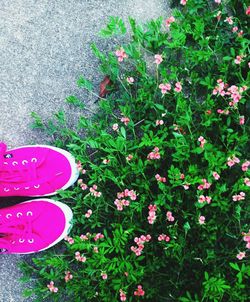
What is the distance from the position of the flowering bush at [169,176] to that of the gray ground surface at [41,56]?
0.19m

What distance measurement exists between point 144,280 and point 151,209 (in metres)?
0.43

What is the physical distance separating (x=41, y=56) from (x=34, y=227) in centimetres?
107

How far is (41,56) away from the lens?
9.02 feet

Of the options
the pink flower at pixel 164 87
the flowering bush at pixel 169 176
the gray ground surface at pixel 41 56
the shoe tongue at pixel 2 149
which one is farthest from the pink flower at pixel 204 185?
the shoe tongue at pixel 2 149

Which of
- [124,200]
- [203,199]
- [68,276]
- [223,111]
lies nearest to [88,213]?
[124,200]

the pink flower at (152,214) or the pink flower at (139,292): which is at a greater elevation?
the pink flower at (152,214)

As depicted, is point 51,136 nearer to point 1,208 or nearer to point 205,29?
point 1,208

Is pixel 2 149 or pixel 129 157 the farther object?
pixel 2 149

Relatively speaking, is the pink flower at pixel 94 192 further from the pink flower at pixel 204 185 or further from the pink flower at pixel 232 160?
the pink flower at pixel 232 160

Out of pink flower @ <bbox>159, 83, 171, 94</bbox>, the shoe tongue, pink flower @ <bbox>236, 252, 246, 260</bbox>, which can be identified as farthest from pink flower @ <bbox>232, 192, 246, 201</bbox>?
the shoe tongue

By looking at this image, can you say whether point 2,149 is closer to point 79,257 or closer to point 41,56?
point 41,56

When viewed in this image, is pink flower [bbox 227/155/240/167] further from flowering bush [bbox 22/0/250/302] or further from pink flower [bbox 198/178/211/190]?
pink flower [bbox 198/178/211/190]

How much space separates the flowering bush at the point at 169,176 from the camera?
2209 mm

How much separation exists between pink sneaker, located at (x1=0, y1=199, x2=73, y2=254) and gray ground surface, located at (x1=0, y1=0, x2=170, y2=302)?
184 mm
